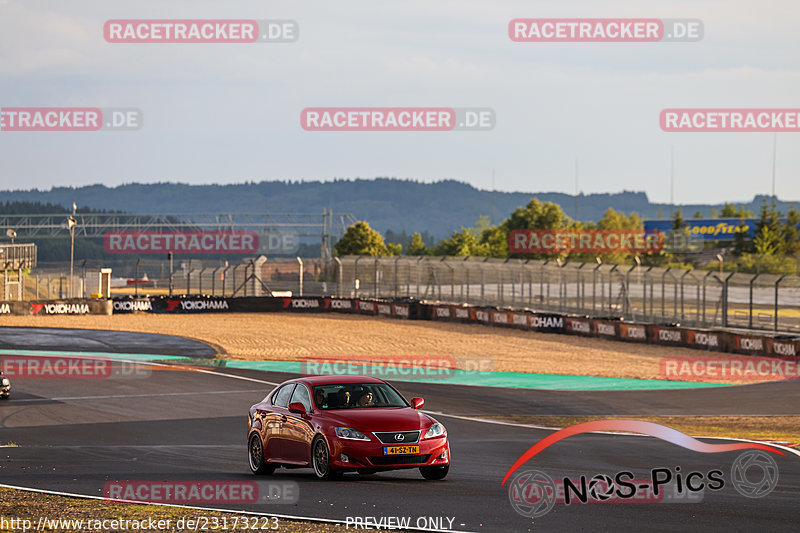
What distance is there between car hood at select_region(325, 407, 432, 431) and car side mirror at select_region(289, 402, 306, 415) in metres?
0.42

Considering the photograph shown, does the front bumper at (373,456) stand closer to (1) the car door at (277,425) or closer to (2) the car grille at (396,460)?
(2) the car grille at (396,460)

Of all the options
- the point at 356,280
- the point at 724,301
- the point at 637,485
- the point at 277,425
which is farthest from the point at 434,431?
the point at 356,280

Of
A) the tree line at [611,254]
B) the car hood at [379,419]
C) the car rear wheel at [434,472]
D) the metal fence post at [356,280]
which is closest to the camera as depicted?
the car hood at [379,419]

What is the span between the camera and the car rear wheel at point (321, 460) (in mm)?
12273

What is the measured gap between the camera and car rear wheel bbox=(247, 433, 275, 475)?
13.7 m

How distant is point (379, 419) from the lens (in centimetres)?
1227

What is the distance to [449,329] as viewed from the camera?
1875 inches

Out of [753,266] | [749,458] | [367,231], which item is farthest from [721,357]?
[367,231]

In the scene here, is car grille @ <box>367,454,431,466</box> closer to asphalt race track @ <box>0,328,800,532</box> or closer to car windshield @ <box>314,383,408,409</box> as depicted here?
asphalt race track @ <box>0,328,800,532</box>

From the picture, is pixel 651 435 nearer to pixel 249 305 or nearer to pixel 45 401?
pixel 45 401

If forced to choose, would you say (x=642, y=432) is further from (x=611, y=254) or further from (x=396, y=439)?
(x=611, y=254)

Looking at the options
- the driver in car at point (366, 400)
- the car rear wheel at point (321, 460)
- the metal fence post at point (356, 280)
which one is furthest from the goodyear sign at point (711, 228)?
the car rear wheel at point (321, 460)

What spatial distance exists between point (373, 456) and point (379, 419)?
54 cm

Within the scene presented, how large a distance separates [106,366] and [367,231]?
94.7 m
